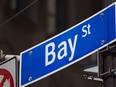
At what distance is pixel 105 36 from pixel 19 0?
621cm

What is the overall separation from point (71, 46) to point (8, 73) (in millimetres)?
1072

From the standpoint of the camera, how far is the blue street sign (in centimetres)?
334

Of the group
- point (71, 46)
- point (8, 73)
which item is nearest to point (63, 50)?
point (71, 46)

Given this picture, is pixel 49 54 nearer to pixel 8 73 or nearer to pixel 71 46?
pixel 71 46

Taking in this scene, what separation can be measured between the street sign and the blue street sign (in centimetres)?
63

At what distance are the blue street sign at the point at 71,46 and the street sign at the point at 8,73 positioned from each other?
632 mm

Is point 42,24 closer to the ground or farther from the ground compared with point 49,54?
farther from the ground

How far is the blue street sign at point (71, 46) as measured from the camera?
3.34m

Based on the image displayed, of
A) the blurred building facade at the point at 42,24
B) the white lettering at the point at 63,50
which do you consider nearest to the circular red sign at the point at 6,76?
the white lettering at the point at 63,50

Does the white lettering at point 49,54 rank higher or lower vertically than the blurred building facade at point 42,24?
lower

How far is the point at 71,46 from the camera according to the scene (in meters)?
3.39

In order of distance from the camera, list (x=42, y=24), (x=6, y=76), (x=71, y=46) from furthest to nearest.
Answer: (x=42, y=24), (x=6, y=76), (x=71, y=46)

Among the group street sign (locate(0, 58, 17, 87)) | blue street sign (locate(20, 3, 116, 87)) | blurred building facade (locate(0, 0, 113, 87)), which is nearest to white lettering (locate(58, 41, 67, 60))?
blue street sign (locate(20, 3, 116, 87))

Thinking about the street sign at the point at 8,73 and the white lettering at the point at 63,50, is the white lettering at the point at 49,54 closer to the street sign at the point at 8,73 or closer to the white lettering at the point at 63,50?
the white lettering at the point at 63,50
